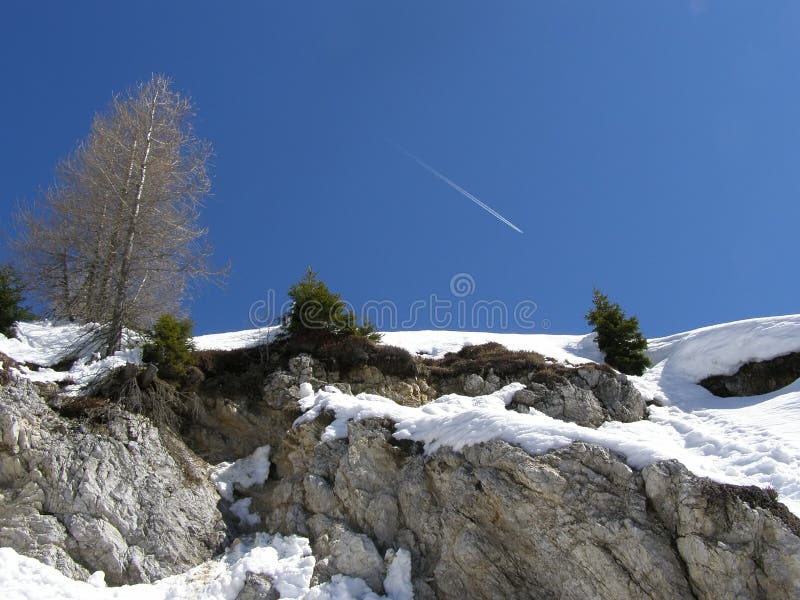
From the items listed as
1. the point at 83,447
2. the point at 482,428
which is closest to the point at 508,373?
the point at 482,428

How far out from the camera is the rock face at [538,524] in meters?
9.19

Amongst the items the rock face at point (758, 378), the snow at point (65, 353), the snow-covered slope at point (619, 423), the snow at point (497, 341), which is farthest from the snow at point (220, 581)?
the rock face at point (758, 378)

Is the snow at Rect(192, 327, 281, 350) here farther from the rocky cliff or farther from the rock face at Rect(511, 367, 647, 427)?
the rock face at Rect(511, 367, 647, 427)

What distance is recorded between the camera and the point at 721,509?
968cm

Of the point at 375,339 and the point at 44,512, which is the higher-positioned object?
the point at 375,339

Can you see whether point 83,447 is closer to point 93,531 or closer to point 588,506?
point 93,531

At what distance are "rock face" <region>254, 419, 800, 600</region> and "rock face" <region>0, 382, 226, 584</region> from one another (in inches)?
75.5

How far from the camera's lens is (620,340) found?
2303cm

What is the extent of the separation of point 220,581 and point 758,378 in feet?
59.1

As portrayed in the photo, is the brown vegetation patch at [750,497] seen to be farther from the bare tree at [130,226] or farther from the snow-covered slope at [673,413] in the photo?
the bare tree at [130,226]

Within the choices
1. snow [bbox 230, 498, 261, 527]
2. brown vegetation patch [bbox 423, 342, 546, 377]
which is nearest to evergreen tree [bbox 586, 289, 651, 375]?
brown vegetation patch [bbox 423, 342, 546, 377]

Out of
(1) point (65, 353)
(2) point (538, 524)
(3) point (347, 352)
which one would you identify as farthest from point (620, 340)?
(1) point (65, 353)

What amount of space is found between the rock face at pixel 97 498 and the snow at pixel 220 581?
28 cm

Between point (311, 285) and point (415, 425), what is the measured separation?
8523 mm
